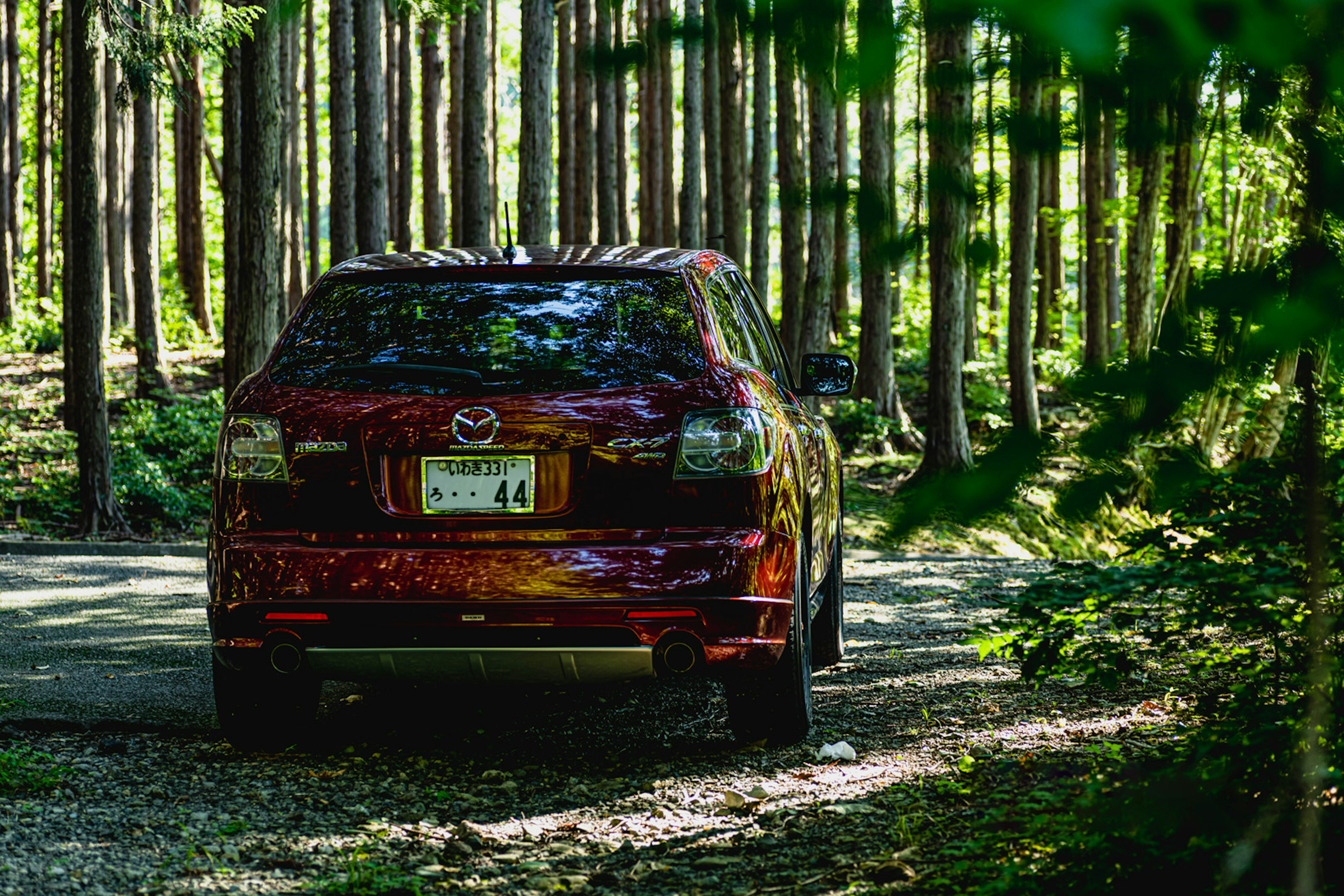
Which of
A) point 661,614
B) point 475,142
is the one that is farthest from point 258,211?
point 661,614

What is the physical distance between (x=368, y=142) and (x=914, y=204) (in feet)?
58.9

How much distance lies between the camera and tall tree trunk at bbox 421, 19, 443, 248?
82.4 feet

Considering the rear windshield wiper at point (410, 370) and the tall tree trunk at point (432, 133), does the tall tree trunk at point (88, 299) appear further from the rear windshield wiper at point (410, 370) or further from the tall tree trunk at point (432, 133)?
the rear windshield wiper at point (410, 370)

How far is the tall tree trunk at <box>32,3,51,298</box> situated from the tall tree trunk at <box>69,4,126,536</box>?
18623 millimetres

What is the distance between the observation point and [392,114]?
1313 inches

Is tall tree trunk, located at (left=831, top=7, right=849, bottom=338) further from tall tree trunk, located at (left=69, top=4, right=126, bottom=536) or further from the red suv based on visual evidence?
tall tree trunk, located at (left=69, top=4, right=126, bottom=536)

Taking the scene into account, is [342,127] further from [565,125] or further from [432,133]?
[565,125]

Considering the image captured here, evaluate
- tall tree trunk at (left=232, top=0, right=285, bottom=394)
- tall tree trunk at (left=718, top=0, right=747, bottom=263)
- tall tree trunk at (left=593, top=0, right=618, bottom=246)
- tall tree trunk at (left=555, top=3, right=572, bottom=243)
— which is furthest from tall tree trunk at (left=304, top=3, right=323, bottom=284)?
tall tree trunk at (left=232, top=0, right=285, bottom=394)

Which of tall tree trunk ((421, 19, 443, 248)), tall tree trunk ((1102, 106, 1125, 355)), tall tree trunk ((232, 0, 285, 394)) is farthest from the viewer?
tall tree trunk ((421, 19, 443, 248))

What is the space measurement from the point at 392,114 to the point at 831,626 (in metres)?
29.5

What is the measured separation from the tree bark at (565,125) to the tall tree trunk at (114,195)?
982 centimetres

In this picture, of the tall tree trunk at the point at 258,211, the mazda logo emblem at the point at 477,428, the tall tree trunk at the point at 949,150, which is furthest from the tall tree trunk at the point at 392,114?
the tall tree trunk at the point at 949,150

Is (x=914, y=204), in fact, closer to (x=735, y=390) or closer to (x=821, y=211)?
(x=821, y=211)

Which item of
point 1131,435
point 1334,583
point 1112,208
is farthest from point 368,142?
point 1131,435
